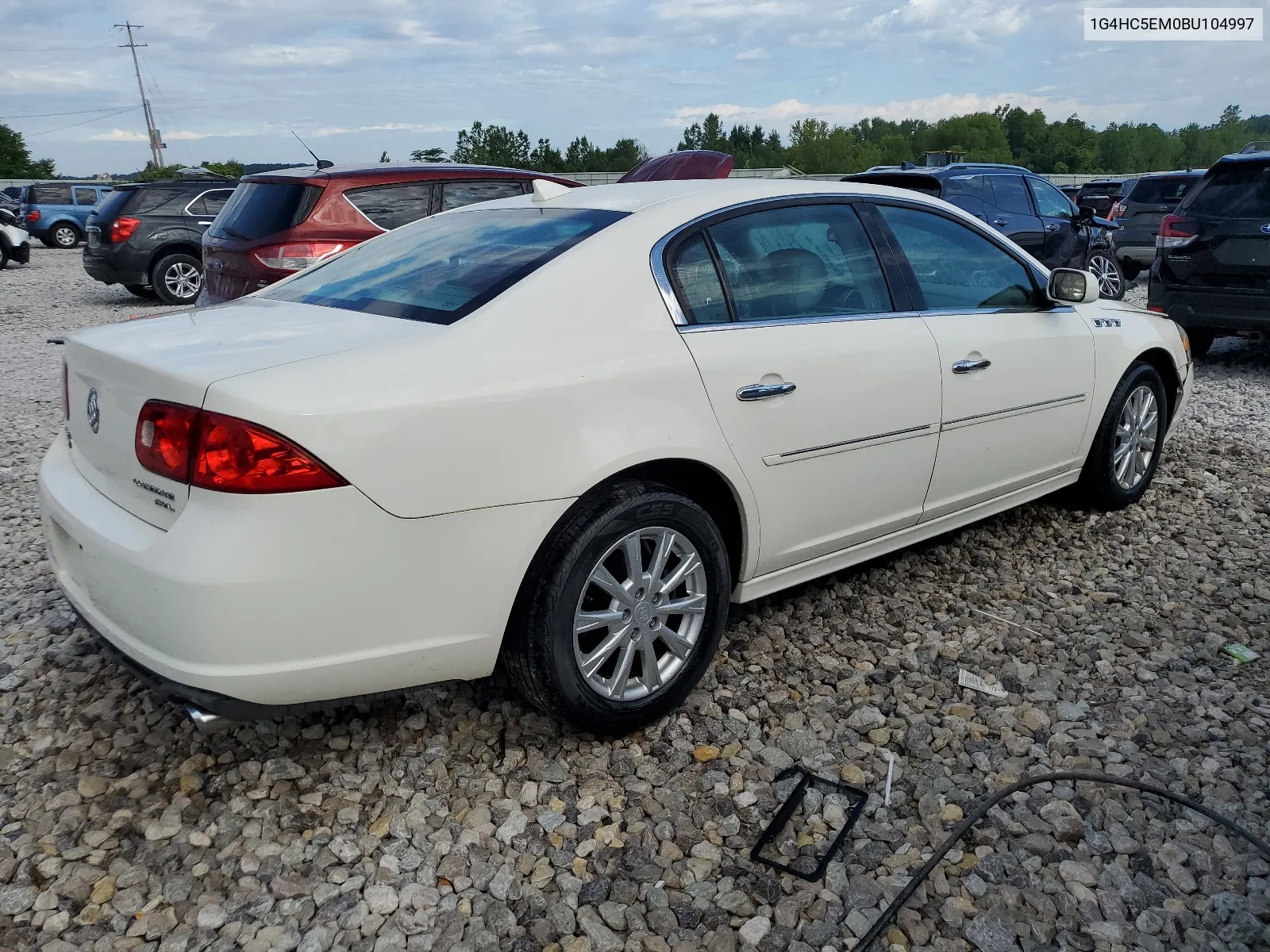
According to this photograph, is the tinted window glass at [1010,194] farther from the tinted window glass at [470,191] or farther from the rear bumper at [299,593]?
the rear bumper at [299,593]

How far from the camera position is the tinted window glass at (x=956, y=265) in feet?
12.4

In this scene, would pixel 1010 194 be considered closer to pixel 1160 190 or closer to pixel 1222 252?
pixel 1222 252

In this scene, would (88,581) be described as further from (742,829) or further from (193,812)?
(742,829)

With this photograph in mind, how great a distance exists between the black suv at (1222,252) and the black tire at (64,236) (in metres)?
27.1

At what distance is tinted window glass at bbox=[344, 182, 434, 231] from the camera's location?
25.8 feet

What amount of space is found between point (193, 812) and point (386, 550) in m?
0.96

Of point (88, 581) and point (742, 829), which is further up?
point (88, 581)

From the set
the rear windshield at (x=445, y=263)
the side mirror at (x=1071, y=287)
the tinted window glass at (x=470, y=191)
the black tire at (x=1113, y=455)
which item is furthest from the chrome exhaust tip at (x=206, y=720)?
the tinted window glass at (x=470, y=191)

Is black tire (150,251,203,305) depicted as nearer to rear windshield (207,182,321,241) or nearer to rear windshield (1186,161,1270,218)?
rear windshield (207,182,321,241)

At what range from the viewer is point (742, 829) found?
2.63 m

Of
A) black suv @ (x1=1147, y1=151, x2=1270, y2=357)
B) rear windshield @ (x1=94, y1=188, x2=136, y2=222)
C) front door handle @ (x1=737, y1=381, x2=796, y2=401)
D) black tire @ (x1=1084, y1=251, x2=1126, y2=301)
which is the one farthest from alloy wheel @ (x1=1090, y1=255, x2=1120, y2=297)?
rear windshield @ (x1=94, y1=188, x2=136, y2=222)

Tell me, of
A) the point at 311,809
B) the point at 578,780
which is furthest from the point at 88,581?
the point at 578,780

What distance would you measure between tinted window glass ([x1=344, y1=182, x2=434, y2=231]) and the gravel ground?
15.0ft

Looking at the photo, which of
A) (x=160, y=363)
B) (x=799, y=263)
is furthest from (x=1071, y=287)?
(x=160, y=363)
